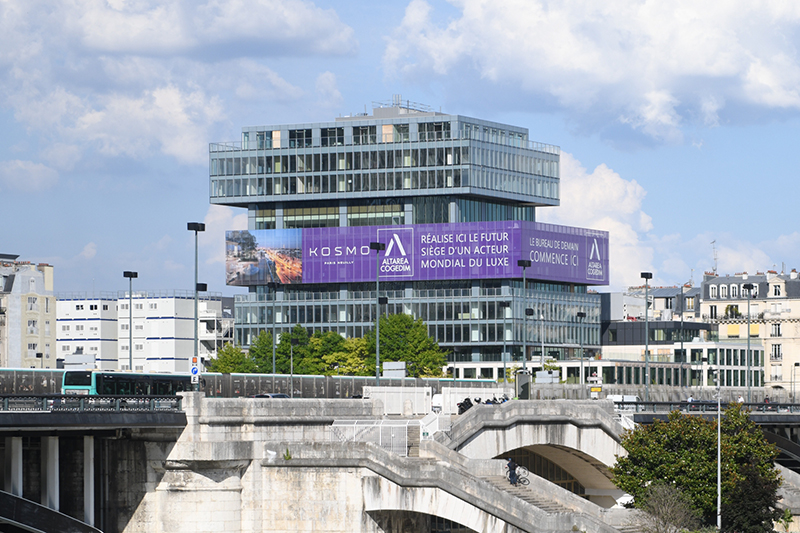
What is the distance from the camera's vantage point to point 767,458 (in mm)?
62812

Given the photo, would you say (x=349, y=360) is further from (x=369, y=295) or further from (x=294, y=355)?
(x=369, y=295)

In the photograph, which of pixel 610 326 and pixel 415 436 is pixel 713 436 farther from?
pixel 610 326

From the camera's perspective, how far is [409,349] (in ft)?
461

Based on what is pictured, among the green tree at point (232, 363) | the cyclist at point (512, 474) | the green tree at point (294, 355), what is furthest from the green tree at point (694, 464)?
the green tree at point (232, 363)

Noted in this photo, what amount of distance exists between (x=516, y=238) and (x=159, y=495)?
115 m

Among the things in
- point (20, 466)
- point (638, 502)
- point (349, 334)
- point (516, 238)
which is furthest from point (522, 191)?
point (20, 466)

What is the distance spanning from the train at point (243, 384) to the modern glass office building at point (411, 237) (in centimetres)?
6047

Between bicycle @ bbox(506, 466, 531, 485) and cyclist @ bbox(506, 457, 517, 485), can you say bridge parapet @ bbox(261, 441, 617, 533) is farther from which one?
bicycle @ bbox(506, 466, 531, 485)

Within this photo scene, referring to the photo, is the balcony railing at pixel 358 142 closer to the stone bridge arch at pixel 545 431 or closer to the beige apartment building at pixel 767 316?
the beige apartment building at pixel 767 316

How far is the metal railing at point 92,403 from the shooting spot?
44.8m

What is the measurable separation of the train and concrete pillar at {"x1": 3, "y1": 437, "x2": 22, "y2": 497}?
19.8 m

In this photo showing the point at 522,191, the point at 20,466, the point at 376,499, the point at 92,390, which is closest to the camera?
the point at 20,466

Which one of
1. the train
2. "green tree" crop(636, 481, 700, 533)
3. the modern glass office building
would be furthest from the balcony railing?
"green tree" crop(636, 481, 700, 533)

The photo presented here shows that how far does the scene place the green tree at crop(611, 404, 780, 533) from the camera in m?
60.2
